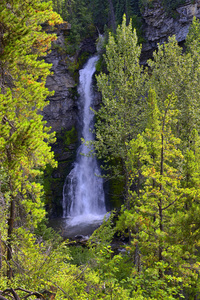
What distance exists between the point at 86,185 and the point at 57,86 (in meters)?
13.8

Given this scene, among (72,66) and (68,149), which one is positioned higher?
(72,66)

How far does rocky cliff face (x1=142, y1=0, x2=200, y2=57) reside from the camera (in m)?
23.6

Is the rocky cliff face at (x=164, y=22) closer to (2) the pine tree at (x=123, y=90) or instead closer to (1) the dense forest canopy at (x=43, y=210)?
(2) the pine tree at (x=123, y=90)

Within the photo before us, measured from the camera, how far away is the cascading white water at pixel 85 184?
2398 centimetres

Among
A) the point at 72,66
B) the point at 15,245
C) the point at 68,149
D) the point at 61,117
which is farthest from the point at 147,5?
the point at 15,245

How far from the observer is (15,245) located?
512 centimetres

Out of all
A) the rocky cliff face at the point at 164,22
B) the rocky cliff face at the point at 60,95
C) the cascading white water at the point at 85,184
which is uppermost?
the rocky cliff face at the point at 164,22

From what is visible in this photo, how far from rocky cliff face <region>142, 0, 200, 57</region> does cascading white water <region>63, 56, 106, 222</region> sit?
7910mm

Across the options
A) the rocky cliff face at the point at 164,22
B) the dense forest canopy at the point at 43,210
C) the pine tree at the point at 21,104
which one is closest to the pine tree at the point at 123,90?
the dense forest canopy at the point at 43,210

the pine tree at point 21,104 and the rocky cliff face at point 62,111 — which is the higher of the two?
the rocky cliff face at point 62,111

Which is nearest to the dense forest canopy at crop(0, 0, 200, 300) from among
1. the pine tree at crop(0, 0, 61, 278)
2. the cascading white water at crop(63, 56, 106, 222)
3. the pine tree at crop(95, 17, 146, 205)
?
the pine tree at crop(0, 0, 61, 278)

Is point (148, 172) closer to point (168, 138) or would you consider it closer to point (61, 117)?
point (168, 138)

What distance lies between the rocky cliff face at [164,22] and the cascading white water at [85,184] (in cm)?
791

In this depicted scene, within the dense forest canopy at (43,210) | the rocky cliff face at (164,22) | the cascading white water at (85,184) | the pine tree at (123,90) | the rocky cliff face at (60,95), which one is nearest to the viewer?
the dense forest canopy at (43,210)
